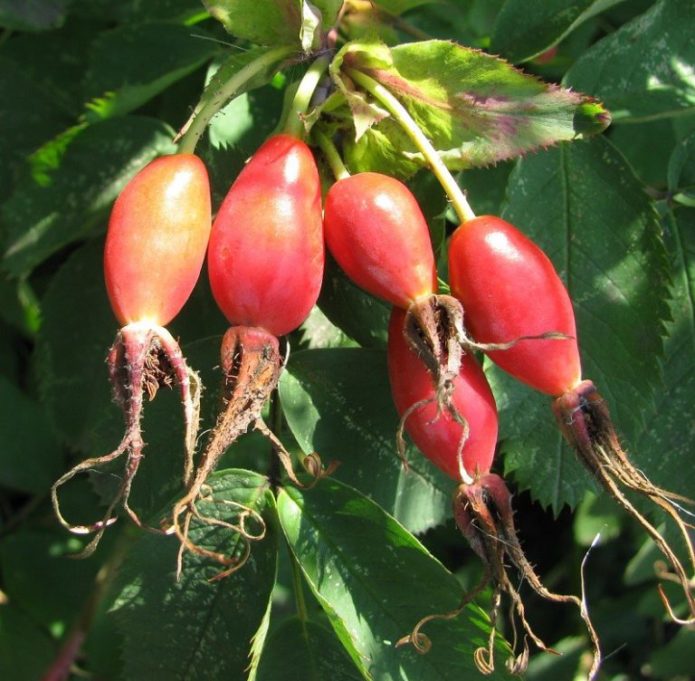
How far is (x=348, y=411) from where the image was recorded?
1249 millimetres

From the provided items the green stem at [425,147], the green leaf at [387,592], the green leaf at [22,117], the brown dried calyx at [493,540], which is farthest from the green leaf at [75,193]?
the brown dried calyx at [493,540]

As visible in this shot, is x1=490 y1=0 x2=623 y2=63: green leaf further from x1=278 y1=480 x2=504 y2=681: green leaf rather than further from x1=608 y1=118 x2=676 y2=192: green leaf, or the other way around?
x1=278 y1=480 x2=504 y2=681: green leaf

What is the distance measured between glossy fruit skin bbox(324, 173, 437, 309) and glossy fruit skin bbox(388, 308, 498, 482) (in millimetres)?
71

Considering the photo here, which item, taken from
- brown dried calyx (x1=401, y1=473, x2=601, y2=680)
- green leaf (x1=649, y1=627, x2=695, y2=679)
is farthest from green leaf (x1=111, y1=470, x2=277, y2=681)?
green leaf (x1=649, y1=627, x2=695, y2=679)

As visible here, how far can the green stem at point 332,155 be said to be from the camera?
115 centimetres

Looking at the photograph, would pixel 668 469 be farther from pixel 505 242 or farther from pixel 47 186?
pixel 47 186

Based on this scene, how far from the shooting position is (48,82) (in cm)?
170

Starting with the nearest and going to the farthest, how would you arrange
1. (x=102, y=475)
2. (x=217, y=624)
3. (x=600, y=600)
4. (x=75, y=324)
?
(x=217, y=624) < (x=102, y=475) < (x=75, y=324) < (x=600, y=600)

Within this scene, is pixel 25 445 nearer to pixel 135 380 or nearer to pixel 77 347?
pixel 77 347

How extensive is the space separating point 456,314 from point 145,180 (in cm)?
35

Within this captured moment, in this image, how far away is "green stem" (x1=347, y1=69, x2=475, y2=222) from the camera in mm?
1099

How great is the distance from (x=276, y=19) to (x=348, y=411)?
18.6 inches

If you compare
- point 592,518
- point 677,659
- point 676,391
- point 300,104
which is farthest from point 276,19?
point 677,659

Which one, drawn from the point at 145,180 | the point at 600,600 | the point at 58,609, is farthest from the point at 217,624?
the point at 600,600
